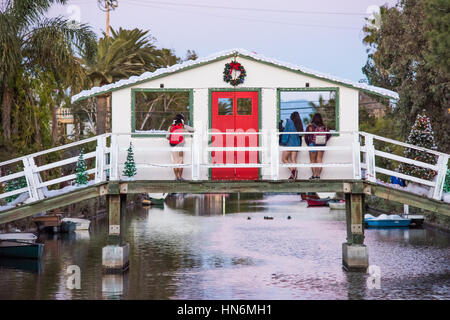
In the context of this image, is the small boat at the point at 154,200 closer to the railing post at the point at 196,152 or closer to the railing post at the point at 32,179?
the railing post at the point at 32,179

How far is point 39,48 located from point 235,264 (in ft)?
44.8

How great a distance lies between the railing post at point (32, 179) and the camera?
22828 millimetres

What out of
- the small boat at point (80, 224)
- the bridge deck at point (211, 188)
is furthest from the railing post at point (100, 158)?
the small boat at point (80, 224)

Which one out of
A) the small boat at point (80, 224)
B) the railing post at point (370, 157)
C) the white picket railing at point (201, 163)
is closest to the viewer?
the white picket railing at point (201, 163)

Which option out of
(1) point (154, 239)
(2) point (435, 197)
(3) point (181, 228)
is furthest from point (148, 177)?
(3) point (181, 228)

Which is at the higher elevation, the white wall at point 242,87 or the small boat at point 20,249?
the white wall at point 242,87

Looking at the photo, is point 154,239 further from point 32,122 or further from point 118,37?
point 118,37

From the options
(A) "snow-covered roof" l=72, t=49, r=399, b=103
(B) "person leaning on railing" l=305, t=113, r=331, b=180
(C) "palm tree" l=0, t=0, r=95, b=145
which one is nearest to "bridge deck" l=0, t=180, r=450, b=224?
(B) "person leaning on railing" l=305, t=113, r=331, b=180

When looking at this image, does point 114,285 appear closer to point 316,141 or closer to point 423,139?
point 316,141

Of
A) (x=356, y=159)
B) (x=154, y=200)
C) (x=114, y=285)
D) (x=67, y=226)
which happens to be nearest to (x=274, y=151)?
(x=356, y=159)

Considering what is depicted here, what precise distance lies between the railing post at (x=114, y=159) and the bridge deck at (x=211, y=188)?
0.18 m

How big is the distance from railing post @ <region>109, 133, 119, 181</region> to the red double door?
3278 mm

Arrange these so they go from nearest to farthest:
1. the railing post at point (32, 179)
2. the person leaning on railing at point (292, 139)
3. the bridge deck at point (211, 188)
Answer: the railing post at point (32, 179)
the bridge deck at point (211, 188)
the person leaning on railing at point (292, 139)

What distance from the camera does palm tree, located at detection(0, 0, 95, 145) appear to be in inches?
1389
